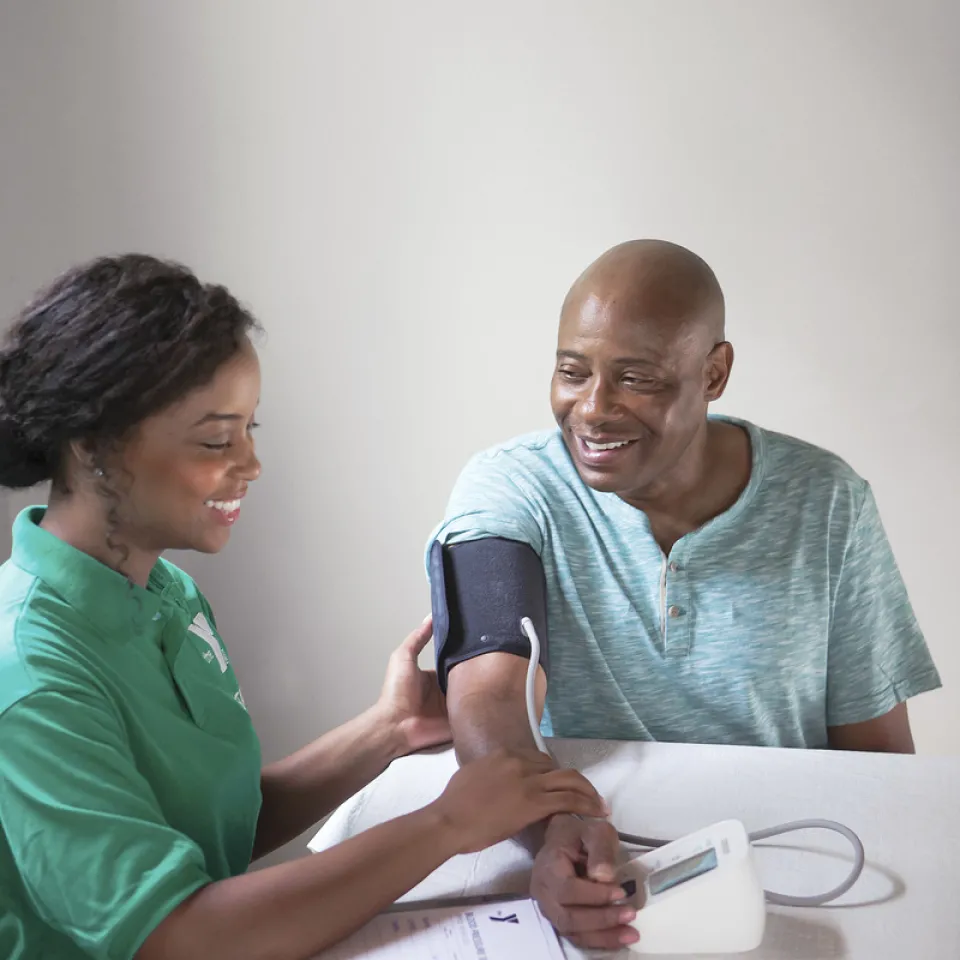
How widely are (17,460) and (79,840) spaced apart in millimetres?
373

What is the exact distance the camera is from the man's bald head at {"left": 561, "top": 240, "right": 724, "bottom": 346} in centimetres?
148

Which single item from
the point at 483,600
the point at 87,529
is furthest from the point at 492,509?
the point at 87,529

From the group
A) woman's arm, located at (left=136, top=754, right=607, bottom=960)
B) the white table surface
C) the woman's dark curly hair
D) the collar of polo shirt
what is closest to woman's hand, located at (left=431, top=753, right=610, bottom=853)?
woman's arm, located at (left=136, top=754, right=607, bottom=960)

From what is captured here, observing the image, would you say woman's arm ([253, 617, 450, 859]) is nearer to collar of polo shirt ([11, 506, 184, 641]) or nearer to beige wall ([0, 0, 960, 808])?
collar of polo shirt ([11, 506, 184, 641])

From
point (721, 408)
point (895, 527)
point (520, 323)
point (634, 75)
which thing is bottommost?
point (895, 527)

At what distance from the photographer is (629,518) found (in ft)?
5.13

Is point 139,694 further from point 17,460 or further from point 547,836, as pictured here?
point 547,836

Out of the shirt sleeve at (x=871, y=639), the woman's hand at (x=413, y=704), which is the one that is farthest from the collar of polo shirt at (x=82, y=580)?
the shirt sleeve at (x=871, y=639)

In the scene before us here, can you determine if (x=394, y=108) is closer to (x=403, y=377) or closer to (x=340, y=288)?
(x=340, y=288)

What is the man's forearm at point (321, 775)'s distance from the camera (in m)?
1.37

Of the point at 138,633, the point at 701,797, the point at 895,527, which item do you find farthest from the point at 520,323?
the point at 138,633

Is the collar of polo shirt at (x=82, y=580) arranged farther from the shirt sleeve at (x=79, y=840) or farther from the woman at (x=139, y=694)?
the shirt sleeve at (x=79, y=840)

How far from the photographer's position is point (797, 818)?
1265mm

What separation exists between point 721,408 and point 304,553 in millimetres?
990
